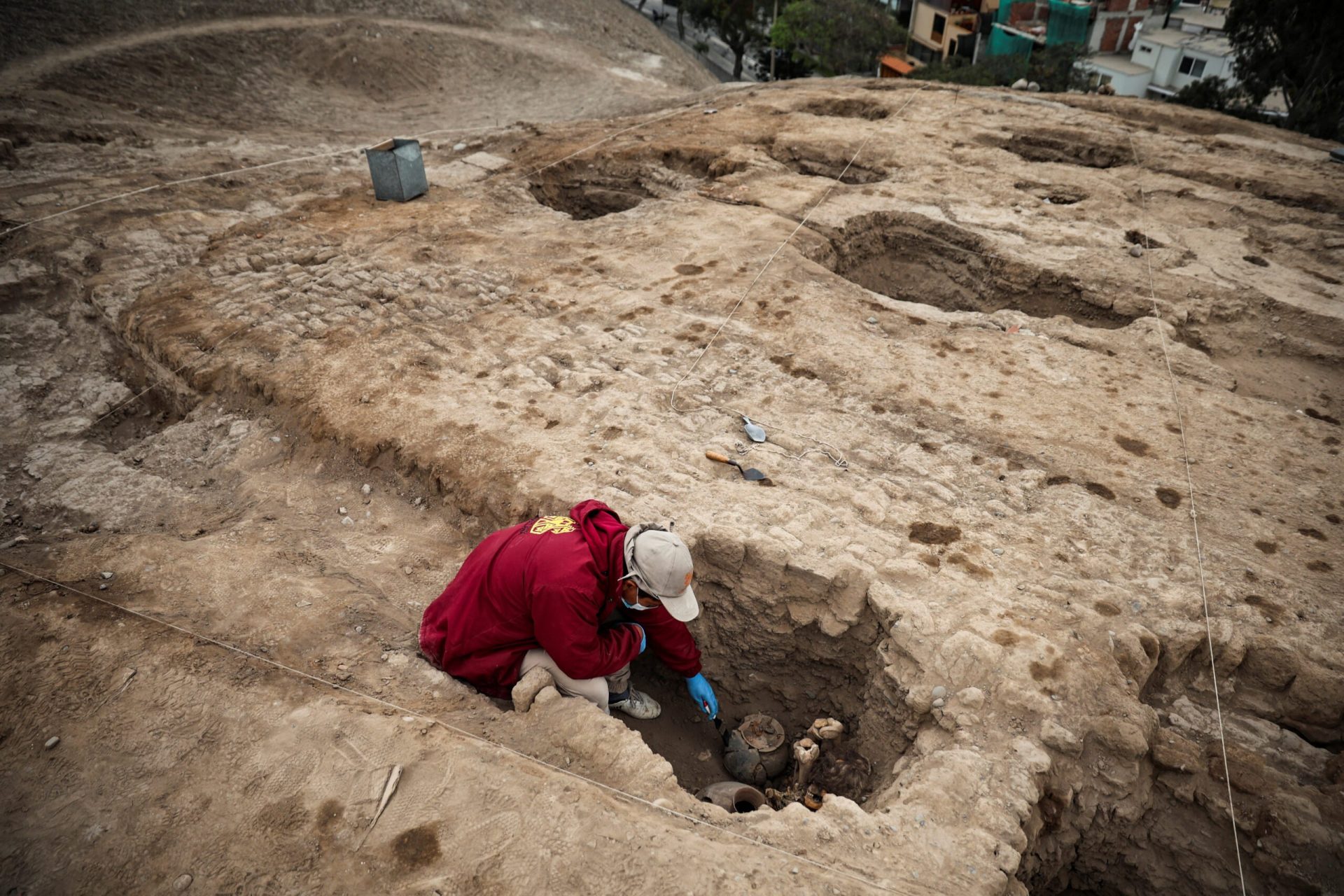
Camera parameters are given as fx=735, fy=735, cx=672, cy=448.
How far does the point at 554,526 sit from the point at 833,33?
23.6m

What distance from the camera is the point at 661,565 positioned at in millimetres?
3025

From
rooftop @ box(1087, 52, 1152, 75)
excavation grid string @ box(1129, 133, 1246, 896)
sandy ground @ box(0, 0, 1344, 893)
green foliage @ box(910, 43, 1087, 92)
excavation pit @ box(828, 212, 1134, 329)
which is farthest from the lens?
rooftop @ box(1087, 52, 1152, 75)

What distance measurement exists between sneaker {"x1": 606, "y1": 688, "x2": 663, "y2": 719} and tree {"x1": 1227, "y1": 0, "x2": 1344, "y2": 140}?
53.1 feet

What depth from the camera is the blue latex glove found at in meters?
3.66

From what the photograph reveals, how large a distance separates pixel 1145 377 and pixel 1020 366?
84cm

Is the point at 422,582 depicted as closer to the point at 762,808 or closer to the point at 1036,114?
the point at 762,808

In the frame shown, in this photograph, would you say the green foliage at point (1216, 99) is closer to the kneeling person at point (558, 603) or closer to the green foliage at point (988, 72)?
the green foliage at point (988, 72)

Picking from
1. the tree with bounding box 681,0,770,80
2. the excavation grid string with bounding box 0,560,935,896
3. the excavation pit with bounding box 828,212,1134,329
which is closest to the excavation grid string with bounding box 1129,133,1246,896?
the excavation pit with bounding box 828,212,1134,329

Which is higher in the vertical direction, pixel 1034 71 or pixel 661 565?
pixel 1034 71

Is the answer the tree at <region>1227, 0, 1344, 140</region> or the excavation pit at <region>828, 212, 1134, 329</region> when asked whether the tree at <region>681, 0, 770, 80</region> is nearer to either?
the tree at <region>1227, 0, 1344, 140</region>

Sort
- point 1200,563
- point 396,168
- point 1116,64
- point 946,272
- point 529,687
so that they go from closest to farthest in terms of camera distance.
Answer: point 529,687 < point 1200,563 < point 946,272 < point 396,168 < point 1116,64

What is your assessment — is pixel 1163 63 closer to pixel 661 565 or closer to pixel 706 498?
pixel 706 498

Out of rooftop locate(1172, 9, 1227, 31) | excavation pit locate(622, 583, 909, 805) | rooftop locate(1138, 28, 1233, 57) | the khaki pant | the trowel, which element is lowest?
excavation pit locate(622, 583, 909, 805)

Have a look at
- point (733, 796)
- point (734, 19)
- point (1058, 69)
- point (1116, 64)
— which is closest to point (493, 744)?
point (733, 796)
